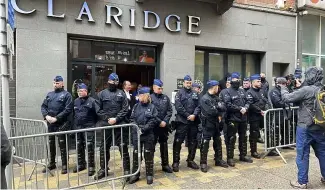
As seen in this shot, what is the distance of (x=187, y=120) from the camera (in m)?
5.46

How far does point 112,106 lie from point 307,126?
3.31m

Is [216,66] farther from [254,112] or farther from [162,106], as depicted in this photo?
[162,106]

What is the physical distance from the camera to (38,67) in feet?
20.6

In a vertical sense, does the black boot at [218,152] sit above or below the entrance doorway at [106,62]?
below

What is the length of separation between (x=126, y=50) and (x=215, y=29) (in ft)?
9.37

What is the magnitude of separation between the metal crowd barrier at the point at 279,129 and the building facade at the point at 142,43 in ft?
9.15

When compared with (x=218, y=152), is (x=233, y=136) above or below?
above

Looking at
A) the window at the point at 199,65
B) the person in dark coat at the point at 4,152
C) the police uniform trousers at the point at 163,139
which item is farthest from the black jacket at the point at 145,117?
the window at the point at 199,65

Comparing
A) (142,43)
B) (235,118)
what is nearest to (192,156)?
(235,118)

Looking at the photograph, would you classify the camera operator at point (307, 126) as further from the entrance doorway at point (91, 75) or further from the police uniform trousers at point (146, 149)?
the entrance doorway at point (91, 75)

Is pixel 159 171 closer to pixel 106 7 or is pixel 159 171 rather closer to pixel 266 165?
pixel 266 165

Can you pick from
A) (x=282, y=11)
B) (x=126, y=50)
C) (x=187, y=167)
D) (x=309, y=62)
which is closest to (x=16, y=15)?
(x=126, y=50)

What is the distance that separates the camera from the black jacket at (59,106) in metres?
5.41

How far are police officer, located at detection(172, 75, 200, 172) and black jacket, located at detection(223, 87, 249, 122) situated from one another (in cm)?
71
